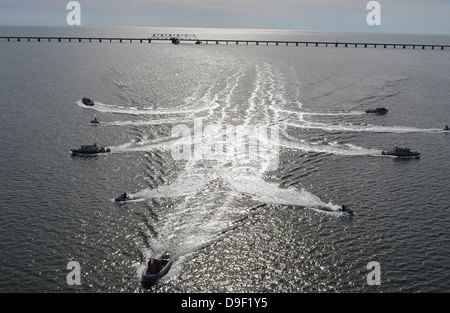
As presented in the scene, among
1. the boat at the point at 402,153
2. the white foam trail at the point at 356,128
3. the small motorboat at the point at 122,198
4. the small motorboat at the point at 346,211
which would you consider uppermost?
the white foam trail at the point at 356,128

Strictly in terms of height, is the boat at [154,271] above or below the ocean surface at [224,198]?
below

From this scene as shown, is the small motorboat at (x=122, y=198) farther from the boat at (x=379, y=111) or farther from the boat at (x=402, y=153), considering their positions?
the boat at (x=379, y=111)

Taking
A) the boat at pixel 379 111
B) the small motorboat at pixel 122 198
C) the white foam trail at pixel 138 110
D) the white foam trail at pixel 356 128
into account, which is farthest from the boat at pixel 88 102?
the boat at pixel 379 111

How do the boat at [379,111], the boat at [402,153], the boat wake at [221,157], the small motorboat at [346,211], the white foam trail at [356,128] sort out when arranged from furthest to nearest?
the boat at [379,111], the white foam trail at [356,128], the boat at [402,153], the small motorboat at [346,211], the boat wake at [221,157]

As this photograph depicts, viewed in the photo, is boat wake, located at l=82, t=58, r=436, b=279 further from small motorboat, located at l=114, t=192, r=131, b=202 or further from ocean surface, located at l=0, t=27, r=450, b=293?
small motorboat, located at l=114, t=192, r=131, b=202

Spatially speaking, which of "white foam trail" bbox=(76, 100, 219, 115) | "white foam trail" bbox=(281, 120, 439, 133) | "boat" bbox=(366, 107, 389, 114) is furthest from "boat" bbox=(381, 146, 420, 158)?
"white foam trail" bbox=(76, 100, 219, 115)

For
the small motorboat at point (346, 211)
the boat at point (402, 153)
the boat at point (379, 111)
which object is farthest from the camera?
the boat at point (379, 111)

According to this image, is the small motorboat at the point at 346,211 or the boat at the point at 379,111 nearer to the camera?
the small motorboat at the point at 346,211

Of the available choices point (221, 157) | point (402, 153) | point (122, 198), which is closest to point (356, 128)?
point (402, 153)
